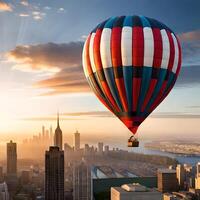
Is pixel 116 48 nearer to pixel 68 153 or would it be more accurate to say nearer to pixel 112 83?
pixel 112 83

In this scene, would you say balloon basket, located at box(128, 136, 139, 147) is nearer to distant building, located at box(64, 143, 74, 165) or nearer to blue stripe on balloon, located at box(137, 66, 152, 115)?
blue stripe on balloon, located at box(137, 66, 152, 115)

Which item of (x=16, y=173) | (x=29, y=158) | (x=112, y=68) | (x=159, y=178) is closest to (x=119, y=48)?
(x=112, y=68)

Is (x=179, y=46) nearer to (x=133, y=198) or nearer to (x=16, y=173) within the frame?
(x=133, y=198)

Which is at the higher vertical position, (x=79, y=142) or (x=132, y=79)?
(x=132, y=79)

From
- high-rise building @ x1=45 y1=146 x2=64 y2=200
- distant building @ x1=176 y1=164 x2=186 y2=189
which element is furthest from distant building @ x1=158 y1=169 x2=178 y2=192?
high-rise building @ x1=45 y1=146 x2=64 y2=200

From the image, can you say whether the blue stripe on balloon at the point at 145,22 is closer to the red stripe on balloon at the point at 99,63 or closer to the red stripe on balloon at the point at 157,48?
the red stripe on balloon at the point at 157,48

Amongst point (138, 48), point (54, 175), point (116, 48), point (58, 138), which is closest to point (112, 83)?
point (116, 48)
